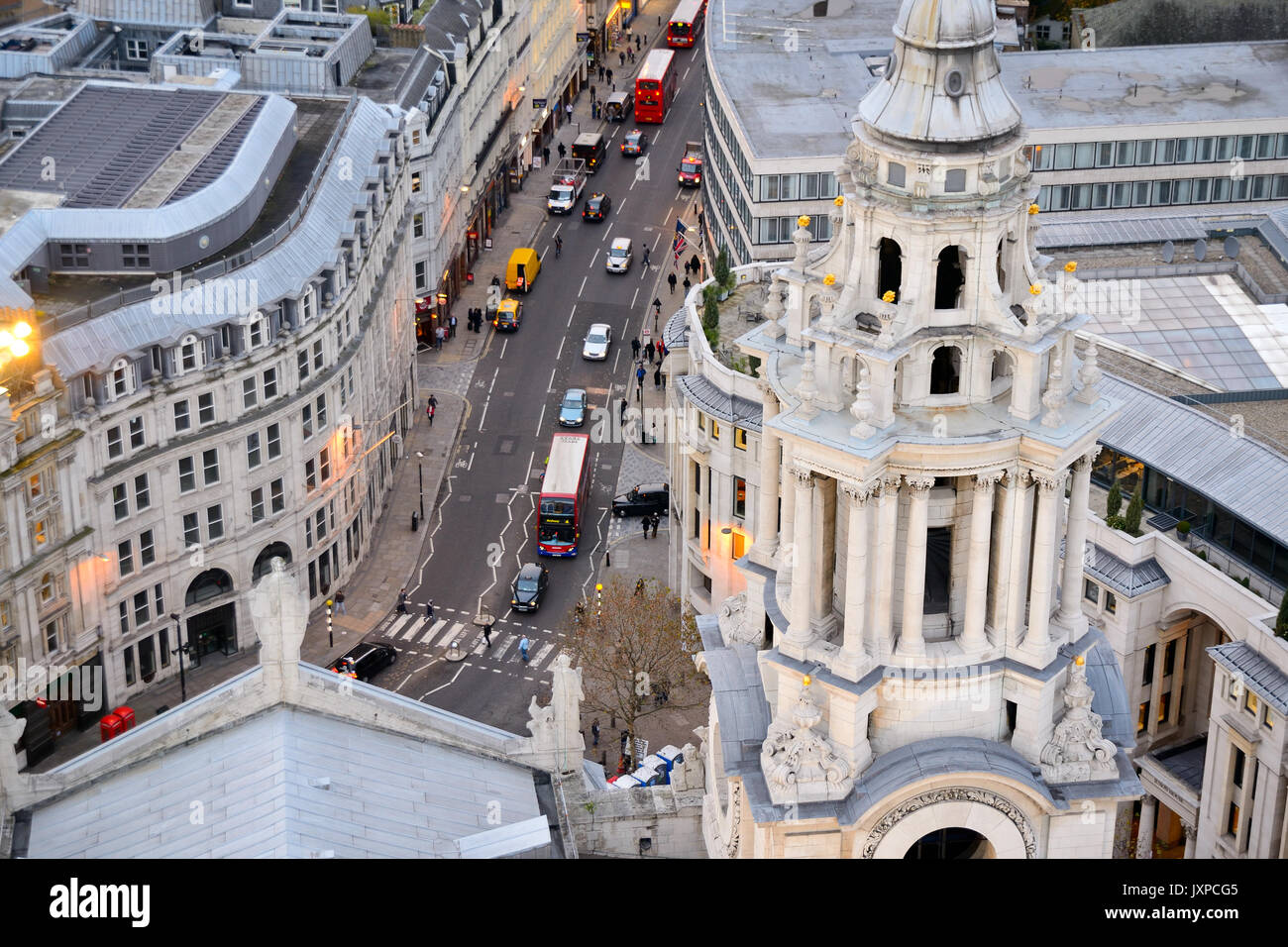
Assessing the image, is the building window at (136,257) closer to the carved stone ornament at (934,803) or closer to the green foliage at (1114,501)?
the green foliage at (1114,501)

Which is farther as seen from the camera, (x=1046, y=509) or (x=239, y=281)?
(x=239, y=281)

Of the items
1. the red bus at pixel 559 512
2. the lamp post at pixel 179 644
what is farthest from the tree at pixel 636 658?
the lamp post at pixel 179 644

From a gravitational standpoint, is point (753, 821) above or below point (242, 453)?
above

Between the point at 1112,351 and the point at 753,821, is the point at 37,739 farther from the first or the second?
the point at 753,821

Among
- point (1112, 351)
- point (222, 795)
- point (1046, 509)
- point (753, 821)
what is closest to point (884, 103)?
point (1046, 509)
